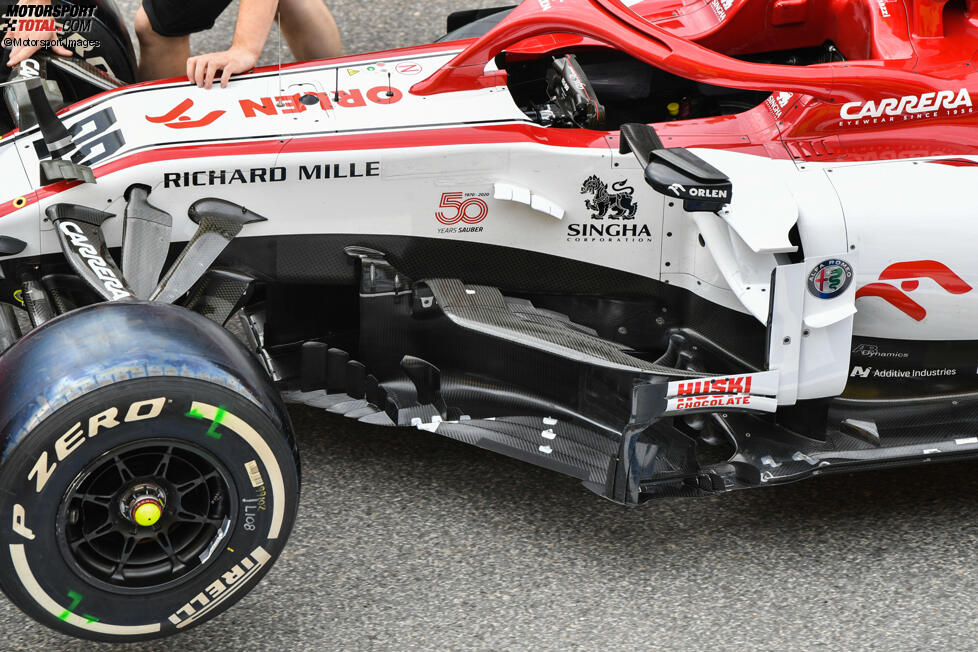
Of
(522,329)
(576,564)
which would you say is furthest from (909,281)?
(576,564)

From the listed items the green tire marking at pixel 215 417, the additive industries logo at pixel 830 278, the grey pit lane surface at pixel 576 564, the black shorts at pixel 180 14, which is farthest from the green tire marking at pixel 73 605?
the black shorts at pixel 180 14

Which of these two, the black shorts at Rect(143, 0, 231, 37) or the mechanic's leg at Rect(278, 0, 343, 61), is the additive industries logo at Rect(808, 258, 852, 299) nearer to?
the mechanic's leg at Rect(278, 0, 343, 61)

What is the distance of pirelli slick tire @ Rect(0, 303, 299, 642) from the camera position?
233 cm

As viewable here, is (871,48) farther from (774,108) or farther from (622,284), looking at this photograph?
(622,284)

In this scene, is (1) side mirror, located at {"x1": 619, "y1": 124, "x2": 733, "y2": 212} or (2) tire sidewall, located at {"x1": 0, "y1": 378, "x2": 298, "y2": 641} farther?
(1) side mirror, located at {"x1": 619, "y1": 124, "x2": 733, "y2": 212}

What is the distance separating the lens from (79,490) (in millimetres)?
2436

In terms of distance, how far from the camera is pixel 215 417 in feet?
7.93

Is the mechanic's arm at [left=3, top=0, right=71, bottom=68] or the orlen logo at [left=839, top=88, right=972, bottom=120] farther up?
the mechanic's arm at [left=3, top=0, right=71, bottom=68]

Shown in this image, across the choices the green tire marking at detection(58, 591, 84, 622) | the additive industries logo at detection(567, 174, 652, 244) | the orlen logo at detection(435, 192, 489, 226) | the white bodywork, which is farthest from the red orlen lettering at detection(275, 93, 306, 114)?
the green tire marking at detection(58, 591, 84, 622)

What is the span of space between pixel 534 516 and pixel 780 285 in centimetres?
96

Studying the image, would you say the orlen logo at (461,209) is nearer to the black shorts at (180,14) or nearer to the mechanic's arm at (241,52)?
the mechanic's arm at (241,52)

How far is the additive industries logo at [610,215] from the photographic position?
3236mm

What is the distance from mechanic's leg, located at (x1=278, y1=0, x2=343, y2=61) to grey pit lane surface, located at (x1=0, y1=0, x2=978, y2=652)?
1.70 meters

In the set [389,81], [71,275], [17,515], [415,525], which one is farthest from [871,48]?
[17,515]
